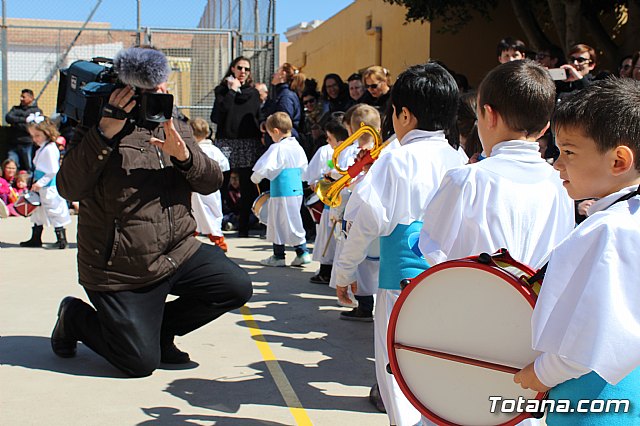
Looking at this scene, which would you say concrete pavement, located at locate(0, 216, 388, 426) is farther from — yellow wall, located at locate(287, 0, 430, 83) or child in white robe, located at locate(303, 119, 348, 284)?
yellow wall, located at locate(287, 0, 430, 83)

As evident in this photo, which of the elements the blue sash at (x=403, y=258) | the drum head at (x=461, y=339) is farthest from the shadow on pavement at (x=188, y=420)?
the drum head at (x=461, y=339)

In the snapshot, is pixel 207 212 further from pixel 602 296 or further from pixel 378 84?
pixel 602 296

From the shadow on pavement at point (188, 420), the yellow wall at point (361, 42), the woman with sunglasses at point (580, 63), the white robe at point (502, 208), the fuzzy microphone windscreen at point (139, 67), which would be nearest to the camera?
the white robe at point (502, 208)

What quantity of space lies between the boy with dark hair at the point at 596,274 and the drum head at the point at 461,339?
0.13 metres

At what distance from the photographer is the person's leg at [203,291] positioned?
461 centimetres

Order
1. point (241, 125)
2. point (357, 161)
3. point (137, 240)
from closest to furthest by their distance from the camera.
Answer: point (137, 240) → point (357, 161) → point (241, 125)

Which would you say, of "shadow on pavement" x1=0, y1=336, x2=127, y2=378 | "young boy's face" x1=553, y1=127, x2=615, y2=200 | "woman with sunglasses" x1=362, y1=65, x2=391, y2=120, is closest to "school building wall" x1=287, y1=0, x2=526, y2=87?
"woman with sunglasses" x1=362, y1=65, x2=391, y2=120

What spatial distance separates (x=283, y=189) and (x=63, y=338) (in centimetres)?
411

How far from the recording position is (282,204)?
8.48 meters

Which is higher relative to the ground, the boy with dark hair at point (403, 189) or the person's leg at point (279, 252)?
the boy with dark hair at point (403, 189)

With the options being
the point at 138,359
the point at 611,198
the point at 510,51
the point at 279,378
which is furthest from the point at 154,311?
the point at 510,51

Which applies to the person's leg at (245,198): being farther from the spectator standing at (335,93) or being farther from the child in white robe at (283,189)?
the child in white robe at (283,189)

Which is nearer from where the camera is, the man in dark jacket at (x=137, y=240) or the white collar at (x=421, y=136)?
the white collar at (x=421, y=136)

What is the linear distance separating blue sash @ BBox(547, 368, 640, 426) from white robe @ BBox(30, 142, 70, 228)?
8.25 metres
